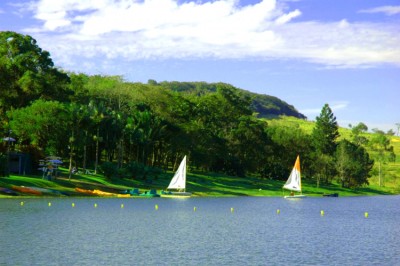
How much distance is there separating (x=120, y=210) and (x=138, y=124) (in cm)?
4473

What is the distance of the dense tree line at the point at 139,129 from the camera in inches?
3772

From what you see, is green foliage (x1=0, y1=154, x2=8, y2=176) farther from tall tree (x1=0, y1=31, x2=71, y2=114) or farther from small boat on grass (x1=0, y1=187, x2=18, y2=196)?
tall tree (x1=0, y1=31, x2=71, y2=114)

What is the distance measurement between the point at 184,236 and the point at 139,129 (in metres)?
64.4

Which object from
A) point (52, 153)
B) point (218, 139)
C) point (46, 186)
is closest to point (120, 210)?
point (46, 186)

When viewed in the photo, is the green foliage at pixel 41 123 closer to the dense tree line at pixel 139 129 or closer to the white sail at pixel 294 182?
the dense tree line at pixel 139 129

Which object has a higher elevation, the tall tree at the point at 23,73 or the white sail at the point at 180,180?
the tall tree at the point at 23,73

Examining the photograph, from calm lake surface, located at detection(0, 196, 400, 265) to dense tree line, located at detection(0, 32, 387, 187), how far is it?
80.6ft

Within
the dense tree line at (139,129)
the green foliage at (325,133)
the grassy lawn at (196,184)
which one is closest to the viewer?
the grassy lawn at (196,184)

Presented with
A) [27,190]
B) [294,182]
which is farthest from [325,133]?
[27,190]

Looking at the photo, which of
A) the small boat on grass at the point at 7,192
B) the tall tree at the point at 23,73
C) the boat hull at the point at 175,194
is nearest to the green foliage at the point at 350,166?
the boat hull at the point at 175,194

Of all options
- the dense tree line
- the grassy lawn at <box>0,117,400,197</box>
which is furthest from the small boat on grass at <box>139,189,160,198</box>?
the dense tree line

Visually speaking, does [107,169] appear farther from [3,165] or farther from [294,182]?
[294,182]

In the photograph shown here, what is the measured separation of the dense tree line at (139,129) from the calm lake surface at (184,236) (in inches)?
967

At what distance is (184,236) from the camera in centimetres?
4788
